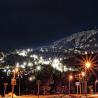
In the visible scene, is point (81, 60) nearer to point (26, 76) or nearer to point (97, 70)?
point (97, 70)

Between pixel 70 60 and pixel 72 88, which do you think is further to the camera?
pixel 70 60

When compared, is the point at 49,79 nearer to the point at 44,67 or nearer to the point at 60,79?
the point at 60,79

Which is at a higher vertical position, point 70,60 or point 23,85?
point 70,60

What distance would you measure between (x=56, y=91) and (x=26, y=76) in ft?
81.1

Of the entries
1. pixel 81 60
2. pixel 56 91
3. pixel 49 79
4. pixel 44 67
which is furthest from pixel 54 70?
pixel 81 60

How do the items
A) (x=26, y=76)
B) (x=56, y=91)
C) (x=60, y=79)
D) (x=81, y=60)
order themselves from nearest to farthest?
(x=56, y=91), (x=60, y=79), (x=26, y=76), (x=81, y=60)

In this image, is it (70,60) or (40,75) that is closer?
(40,75)

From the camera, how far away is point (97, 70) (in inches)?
4904

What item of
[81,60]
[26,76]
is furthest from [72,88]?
[81,60]

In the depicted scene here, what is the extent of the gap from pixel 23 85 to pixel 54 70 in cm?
1794

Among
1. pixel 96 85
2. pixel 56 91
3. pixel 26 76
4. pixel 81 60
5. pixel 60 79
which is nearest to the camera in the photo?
pixel 56 91

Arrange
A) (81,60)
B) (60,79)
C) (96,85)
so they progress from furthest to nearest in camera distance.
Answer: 1. (81,60)
2. (60,79)
3. (96,85)

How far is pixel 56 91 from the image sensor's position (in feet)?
318

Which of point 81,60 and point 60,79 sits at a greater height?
point 81,60
